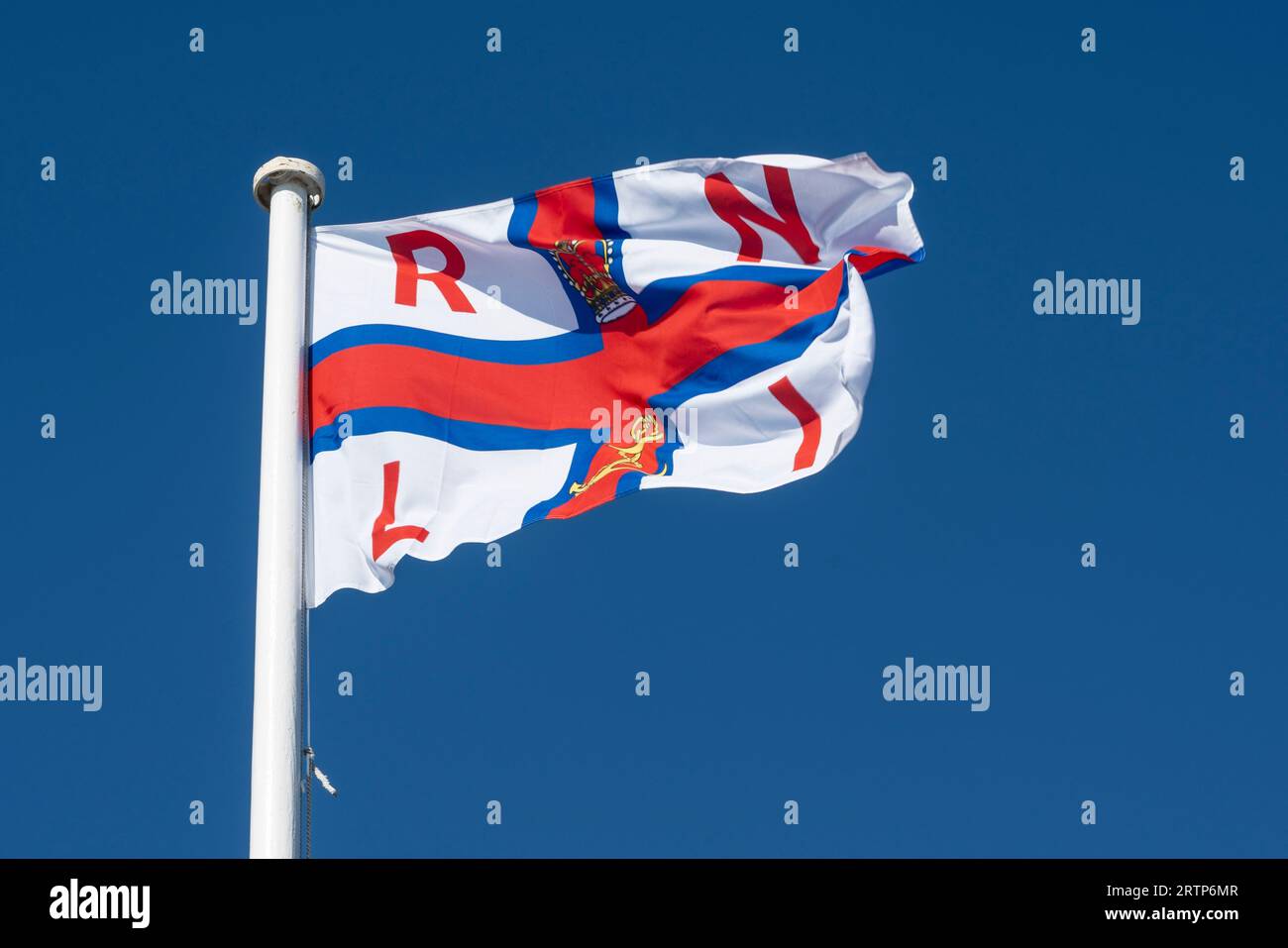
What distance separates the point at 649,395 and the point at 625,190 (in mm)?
1679

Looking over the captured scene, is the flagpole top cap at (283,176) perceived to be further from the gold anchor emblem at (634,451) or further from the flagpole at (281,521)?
the gold anchor emblem at (634,451)

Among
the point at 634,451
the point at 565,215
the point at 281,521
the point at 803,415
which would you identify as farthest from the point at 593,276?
the point at 281,521

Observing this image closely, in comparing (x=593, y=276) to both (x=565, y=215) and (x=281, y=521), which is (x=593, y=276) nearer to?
(x=565, y=215)

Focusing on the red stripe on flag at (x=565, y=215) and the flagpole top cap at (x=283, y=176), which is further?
the red stripe on flag at (x=565, y=215)

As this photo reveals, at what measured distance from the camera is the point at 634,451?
16672 mm

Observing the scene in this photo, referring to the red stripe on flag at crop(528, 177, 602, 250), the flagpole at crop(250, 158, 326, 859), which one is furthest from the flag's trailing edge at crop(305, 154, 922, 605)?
the flagpole at crop(250, 158, 326, 859)

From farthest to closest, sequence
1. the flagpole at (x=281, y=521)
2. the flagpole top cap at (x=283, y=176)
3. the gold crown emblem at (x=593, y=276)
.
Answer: the gold crown emblem at (x=593, y=276)
the flagpole top cap at (x=283, y=176)
the flagpole at (x=281, y=521)

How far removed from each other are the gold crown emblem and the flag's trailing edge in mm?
17

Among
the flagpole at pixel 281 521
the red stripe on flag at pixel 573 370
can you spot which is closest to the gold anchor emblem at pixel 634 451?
the red stripe on flag at pixel 573 370

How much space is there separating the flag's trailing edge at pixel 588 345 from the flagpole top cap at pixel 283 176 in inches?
30.7

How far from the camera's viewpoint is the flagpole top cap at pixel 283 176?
606 inches

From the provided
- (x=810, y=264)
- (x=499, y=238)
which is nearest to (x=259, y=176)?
(x=499, y=238)
